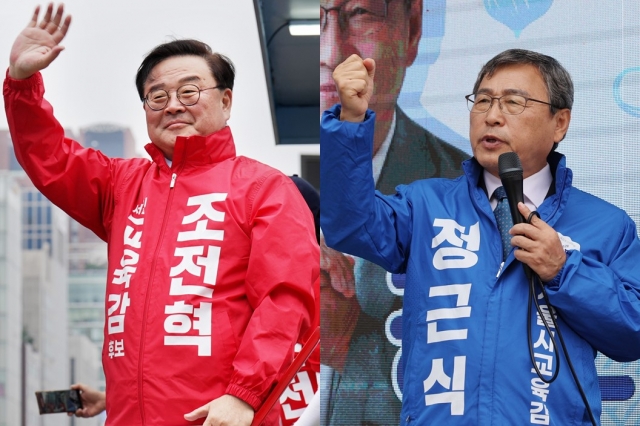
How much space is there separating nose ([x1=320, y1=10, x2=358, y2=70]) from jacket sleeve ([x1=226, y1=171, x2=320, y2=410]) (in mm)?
501

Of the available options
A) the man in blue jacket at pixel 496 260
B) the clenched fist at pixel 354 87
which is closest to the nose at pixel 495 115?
the man in blue jacket at pixel 496 260

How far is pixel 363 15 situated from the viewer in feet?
9.72

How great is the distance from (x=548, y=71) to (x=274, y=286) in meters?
0.97

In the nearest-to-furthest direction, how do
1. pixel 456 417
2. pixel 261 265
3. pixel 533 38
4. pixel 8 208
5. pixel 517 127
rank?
pixel 456 417
pixel 517 127
pixel 533 38
pixel 261 265
pixel 8 208

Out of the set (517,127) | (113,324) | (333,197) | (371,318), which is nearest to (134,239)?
(113,324)

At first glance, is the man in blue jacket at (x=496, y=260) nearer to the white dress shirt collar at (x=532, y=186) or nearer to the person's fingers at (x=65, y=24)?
the white dress shirt collar at (x=532, y=186)

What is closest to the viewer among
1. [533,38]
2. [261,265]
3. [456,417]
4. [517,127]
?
[456,417]

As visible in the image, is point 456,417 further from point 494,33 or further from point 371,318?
point 494,33

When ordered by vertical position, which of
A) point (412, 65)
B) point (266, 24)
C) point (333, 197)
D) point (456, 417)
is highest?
point (266, 24)

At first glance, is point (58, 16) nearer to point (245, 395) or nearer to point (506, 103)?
point (245, 395)

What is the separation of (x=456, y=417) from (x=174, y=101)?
4.99ft

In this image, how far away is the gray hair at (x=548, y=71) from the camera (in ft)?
8.70

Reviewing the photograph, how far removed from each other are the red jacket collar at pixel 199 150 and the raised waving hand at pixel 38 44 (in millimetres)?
403

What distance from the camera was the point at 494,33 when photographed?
2.92m
